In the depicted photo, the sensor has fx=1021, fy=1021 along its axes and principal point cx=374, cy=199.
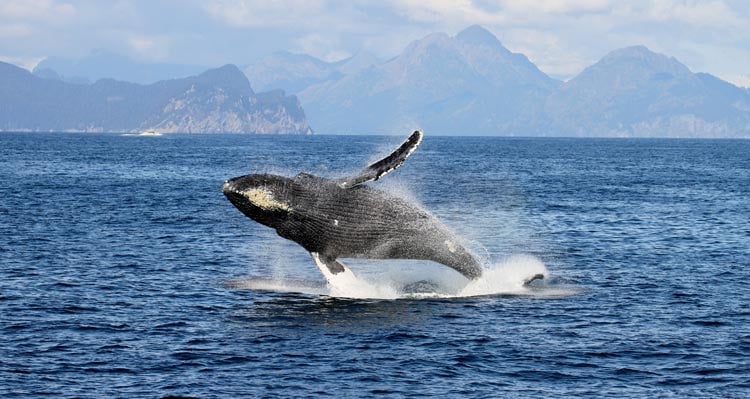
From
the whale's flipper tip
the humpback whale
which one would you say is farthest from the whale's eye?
the whale's flipper tip

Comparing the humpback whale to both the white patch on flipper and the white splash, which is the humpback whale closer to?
the white patch on flipper

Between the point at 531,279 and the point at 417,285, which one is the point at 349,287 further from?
the point at 531,279

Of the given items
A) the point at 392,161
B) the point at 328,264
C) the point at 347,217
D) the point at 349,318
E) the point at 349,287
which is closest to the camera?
Result: the point at 392,161

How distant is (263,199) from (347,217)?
2552 mm

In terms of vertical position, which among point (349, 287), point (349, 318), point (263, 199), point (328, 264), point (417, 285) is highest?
point (263, 199)

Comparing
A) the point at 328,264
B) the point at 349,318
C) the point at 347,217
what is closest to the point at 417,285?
the point at 328,264

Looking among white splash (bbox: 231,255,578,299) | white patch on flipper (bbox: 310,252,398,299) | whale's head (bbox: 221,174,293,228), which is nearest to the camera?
whale's head (bbox: 221,174,293,228)

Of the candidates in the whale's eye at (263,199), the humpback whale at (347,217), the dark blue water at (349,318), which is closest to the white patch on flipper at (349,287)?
the humpback whale at (347,217)

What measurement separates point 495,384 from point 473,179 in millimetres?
73933

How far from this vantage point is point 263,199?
1011 inches

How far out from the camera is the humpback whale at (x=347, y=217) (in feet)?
84.6

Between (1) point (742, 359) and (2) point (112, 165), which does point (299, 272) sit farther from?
(2) point (112, 165)

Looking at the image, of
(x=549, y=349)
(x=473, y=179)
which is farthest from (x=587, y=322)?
(x=473, y=179)

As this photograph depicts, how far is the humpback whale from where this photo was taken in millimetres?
25781
